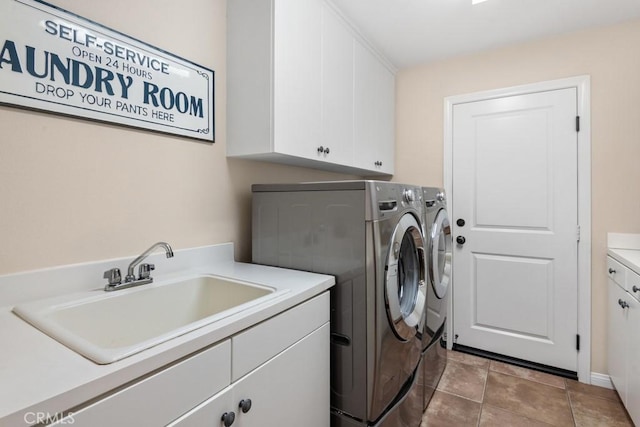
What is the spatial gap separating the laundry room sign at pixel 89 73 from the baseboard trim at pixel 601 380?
2974 millimetres

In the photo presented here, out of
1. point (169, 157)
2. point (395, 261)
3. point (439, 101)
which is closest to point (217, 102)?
point (169, 157)

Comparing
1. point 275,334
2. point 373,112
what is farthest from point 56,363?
point 373,112

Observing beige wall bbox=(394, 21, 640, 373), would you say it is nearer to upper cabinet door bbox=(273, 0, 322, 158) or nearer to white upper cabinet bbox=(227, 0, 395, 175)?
white upper cabinet bbox=(227, 0, 395, 175)

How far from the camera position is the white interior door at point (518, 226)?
7.45 feet

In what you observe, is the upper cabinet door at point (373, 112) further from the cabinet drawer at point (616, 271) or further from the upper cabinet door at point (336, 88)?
the cabinet drawer at point (616, 271)

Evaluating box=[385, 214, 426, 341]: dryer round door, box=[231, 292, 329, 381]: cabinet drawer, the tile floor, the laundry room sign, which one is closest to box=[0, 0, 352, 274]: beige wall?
the laundry room sign

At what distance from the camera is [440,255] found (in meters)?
2.19

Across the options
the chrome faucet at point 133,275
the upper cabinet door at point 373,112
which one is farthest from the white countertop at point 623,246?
the chrome faucet at point 133,275

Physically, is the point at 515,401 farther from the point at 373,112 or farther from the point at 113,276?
the point at 113,276

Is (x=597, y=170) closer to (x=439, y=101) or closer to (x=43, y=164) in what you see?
(x=439, y=101)

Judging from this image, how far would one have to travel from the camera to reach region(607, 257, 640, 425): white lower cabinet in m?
1.59

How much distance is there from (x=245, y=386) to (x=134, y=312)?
1.80 feet

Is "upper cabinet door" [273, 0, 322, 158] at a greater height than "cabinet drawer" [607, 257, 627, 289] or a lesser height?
greater

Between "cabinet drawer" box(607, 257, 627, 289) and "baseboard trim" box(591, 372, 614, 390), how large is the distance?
69 centimetres
